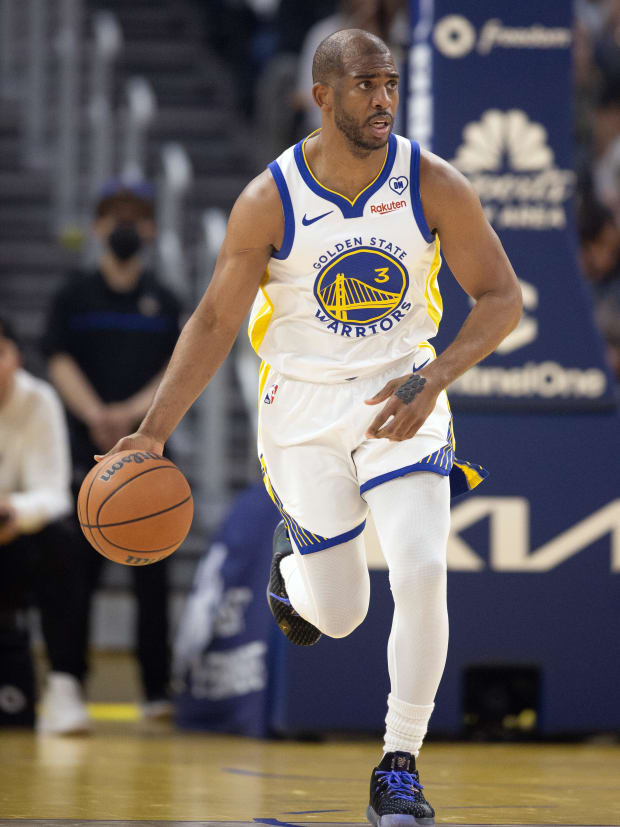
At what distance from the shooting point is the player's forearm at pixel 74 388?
655 cm

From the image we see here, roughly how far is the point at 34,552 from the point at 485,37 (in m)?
2.66

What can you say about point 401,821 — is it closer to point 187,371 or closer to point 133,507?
point 133,507

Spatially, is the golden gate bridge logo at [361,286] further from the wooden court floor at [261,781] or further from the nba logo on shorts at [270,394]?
the wooden court floor at [261,781]

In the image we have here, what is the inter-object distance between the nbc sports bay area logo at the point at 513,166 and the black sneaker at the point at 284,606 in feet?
6.17

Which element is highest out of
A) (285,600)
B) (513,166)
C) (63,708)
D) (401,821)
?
(513,166)

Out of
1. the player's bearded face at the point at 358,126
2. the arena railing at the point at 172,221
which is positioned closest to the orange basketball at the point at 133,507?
the player's bearded face at the point at 358,126

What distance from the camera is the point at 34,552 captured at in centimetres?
605

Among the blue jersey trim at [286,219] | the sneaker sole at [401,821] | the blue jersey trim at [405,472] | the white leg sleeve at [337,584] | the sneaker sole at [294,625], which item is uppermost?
the blue jersey trim at [286,219]

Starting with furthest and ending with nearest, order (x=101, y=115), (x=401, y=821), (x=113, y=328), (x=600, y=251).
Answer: (x=101, y=115) → (x=600, y=251) → (x=113, y=328) → (x=401, y=821)

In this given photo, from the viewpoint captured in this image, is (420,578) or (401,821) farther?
(420,578)

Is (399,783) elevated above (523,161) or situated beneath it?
situated beneath

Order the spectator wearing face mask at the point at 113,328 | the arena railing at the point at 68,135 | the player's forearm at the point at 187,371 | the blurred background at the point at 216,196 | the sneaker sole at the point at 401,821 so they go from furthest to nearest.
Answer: the arena railing at the point at 68,135
the spectator wearing face mask at the point at 113,328
the blurred background at the point at 216,196
the player's forearm at the point at 187,371
the sneaker sole at the point at 401,821

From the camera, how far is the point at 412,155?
3.92 meters

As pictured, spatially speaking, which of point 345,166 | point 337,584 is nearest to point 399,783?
point 337,584
